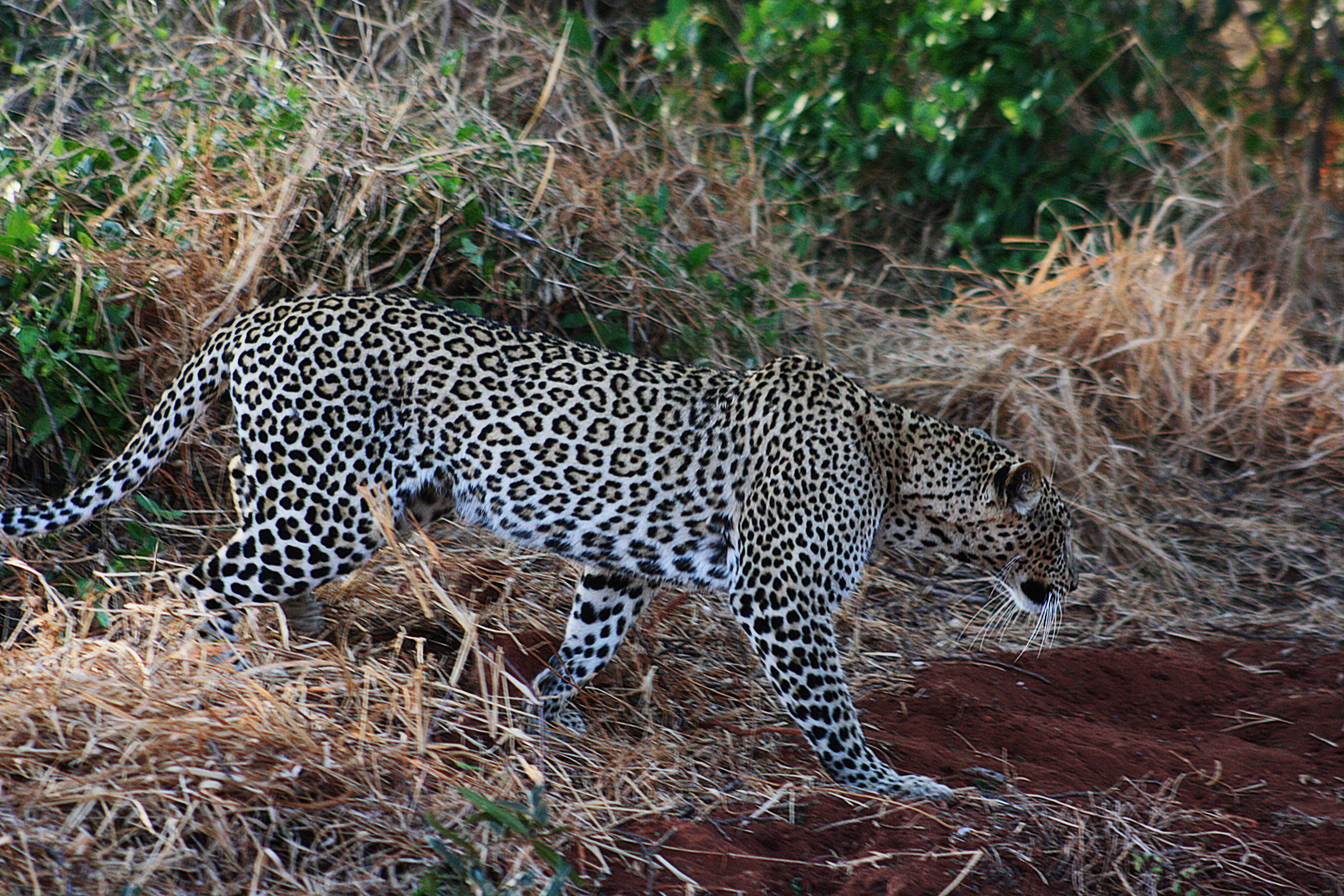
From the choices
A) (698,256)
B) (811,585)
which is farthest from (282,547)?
(698,256)

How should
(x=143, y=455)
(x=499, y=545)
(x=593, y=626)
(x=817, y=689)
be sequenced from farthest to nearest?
(x=499, y=545) → (x=593, y=626) → (x=143, y=455) → (x=817, y=689)

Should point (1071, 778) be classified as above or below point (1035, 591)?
below

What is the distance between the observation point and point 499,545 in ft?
19.4

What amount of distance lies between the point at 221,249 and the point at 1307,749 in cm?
499

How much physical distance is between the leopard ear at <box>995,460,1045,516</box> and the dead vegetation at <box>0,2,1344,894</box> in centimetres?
106

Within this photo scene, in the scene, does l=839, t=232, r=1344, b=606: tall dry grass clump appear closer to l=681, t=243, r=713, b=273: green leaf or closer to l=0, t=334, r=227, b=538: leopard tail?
l=681, t=243, r=713, b=273: green leaf

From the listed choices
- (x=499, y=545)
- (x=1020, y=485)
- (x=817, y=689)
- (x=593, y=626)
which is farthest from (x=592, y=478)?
(x=1020, y=485)

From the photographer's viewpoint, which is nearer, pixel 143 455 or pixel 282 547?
pixel 282 547

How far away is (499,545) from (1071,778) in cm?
260

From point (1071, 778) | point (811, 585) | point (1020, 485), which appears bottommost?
point (1071, 778)

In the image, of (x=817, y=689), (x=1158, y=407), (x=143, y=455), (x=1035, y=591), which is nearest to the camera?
(x=817, y=689)

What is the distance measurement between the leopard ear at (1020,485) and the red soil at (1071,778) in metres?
0.85

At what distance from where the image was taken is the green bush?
9094 mm

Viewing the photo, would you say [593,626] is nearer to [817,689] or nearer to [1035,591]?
[817,689]
